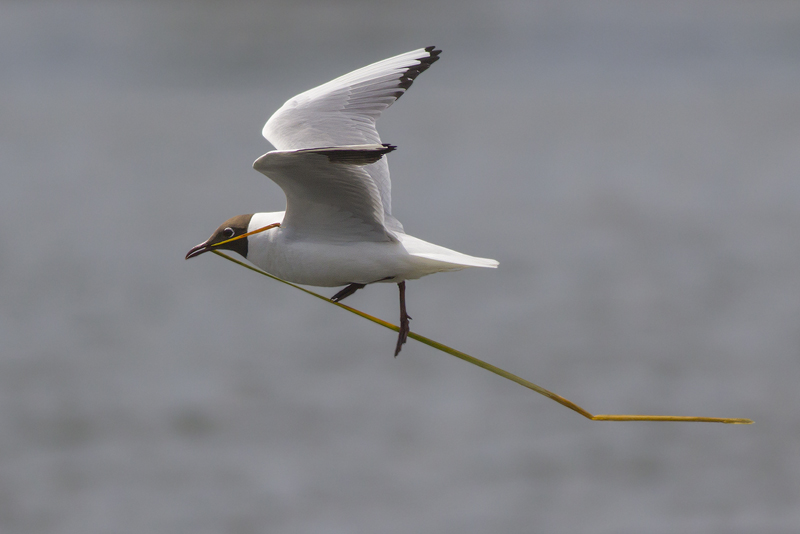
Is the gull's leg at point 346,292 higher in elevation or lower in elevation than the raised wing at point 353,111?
lower

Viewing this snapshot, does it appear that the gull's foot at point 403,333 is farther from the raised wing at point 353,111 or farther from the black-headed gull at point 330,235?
the raised wing at point 353,111

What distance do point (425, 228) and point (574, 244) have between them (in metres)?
5.78

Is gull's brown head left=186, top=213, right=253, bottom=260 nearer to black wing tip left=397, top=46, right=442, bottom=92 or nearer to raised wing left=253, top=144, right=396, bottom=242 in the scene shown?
raised wing left=253, top=144, right=396, bottom=242

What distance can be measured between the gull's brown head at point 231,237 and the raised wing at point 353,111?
0.43 m

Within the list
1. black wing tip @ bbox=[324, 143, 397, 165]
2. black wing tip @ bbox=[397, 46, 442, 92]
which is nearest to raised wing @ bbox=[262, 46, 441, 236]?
black wing tip @ bbox=[397, 46, 442, 92]

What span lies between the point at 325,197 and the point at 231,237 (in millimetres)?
313

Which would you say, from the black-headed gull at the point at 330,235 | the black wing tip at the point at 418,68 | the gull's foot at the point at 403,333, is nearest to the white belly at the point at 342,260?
the black-headed gull at the point at 330,235

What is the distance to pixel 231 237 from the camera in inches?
107

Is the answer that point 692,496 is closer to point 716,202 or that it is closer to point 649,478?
point 649,478

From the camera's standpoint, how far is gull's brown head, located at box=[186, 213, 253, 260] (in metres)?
2.68

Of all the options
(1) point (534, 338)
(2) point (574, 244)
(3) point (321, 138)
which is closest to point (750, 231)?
(2) point (574, 244)

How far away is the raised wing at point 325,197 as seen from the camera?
2.51 metres

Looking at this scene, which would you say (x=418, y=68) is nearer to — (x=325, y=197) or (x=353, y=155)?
(x=325, y=197)

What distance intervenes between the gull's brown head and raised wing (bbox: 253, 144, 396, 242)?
0.12 m
